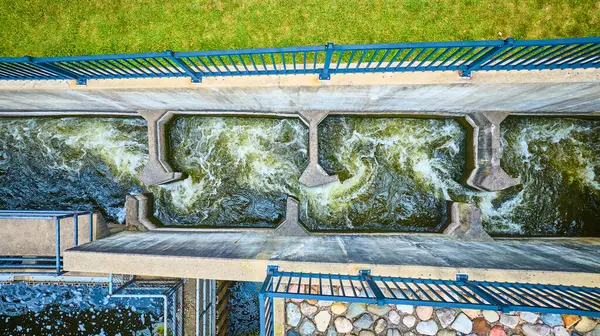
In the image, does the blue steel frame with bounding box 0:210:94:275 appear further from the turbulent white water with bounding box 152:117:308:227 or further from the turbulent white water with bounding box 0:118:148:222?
the turbulent white water with bounding box 152:117:308:227

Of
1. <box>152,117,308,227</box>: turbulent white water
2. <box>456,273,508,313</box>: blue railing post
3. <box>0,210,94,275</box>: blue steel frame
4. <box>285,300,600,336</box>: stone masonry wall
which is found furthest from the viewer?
<box>152,117,308,227</box>: turbulent white water

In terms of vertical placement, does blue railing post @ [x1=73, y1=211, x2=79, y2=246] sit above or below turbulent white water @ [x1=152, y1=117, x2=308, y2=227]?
below

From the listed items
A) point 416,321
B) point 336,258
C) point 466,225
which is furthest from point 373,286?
point 466,225

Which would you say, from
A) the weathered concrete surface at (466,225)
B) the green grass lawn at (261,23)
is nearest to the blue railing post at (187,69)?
the green grass lawn at (261,23)

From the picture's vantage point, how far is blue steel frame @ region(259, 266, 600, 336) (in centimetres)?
310

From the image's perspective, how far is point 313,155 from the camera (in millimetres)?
5828

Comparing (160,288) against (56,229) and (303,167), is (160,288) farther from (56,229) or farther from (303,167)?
(303,167)

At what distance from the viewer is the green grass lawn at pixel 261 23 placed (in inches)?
186

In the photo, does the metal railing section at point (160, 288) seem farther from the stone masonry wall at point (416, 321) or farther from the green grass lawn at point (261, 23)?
the green grass lawn at point (261, 23)

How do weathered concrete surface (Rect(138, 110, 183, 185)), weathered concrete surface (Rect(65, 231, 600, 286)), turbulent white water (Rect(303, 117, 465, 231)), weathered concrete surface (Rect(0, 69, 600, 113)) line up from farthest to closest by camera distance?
turbulent white water (Rect(303, 117, 465, 231)) < weathered concrete surface (Rect(138, 110, 183, 185)) < weathered concrete surface (Rect(0, 69, 600, 113)) < weathered concrete surface (Rect(65, 231, 600, 286))

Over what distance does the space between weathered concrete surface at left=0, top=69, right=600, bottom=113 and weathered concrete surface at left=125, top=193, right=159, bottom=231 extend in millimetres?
1731

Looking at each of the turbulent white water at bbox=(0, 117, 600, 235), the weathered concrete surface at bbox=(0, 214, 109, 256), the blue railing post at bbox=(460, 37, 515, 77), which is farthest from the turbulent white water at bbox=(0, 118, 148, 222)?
the blue railing post at bbox=(460, 37, 515, 77)

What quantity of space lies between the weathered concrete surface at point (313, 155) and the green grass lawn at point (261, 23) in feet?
4.41

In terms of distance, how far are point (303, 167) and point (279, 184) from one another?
23.6 inches
